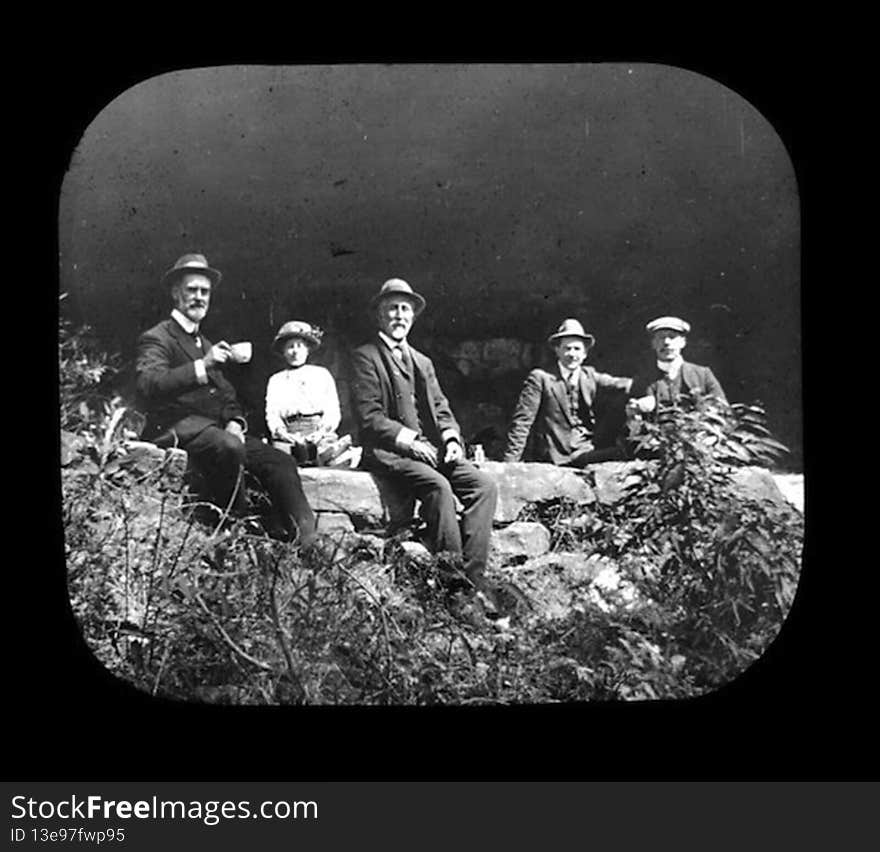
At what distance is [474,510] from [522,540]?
0.17 metres

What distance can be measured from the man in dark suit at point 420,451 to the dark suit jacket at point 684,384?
21.4 inches

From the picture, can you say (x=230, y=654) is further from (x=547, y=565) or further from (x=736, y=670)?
(x=736, y=670)

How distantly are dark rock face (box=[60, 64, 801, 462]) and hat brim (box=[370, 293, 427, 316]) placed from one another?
27 mm

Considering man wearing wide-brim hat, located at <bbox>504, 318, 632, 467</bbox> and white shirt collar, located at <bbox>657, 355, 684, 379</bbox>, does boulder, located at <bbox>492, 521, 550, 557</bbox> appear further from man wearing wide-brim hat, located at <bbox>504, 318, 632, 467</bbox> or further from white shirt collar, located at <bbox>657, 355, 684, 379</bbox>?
white shirt collar, located at <bbox>657, 355, 684, 379</bbox>

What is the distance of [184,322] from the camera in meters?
Result: 4.29

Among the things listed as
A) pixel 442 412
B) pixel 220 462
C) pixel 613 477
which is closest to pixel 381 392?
pixel 442 412

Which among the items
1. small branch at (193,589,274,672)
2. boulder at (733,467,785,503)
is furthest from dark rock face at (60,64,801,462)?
small branch at (193,589,274,672)

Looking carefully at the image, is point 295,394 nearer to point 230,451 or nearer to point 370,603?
point 230,451

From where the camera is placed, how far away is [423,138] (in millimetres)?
4301

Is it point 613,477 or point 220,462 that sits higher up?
point 220,462

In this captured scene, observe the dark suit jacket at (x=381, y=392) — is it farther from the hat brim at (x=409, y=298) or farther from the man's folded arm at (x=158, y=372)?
the man's folded arm at (x=158, y=372)

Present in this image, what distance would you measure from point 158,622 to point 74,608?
255 millimetres

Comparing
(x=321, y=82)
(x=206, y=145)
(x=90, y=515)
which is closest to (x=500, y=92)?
(x=321, y=82)

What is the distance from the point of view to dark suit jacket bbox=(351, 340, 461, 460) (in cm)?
432
